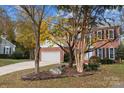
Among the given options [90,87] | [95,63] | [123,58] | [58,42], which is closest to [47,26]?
[58,42]

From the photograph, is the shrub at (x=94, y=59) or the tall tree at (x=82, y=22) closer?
the tall tree at (x=82, y=22)

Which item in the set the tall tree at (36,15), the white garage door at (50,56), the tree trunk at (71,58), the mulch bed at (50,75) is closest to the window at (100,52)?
the tree trunk at (71,58)

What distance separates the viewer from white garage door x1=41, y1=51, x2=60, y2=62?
2093 cm

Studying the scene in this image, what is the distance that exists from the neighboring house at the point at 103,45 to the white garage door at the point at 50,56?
4 cm

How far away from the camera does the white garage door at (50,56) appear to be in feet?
68.7

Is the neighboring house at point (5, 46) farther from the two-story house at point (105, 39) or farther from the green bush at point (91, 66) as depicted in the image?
the green bush at point (91, 66)

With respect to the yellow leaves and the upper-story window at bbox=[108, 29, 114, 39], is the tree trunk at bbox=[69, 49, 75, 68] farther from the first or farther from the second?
the upper-story window at bbox=[108, 29, 114, 39]

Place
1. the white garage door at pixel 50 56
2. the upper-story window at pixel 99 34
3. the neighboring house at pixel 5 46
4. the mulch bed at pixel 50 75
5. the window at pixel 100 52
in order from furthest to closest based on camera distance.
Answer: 1. the neighboring house at pixel 5 46
2. the white garage door at pixel 50 56
3. the window at pixel 100 52
4. the upper-story window at pixel 99 34
5. the mulch bed at pixel 50 75

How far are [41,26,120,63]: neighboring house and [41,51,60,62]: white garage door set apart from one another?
0.14ft

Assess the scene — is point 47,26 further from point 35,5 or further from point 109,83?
point 109,83

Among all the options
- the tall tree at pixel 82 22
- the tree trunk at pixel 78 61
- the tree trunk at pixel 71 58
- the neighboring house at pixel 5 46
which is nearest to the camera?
the tall tree at pixel 82 22

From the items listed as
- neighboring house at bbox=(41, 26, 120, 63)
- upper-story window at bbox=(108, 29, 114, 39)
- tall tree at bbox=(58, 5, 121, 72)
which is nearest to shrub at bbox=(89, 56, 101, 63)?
neighboring house at bbox=(41, 26, 120, 63)

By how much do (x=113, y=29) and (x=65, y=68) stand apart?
355cm

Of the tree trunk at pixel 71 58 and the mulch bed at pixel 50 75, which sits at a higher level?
the tree trunk at pixel 71 58
